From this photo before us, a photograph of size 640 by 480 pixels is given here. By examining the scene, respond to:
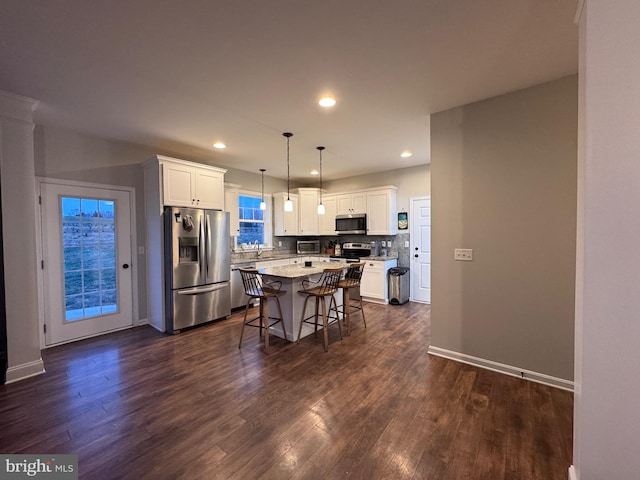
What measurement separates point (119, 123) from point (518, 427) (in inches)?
188

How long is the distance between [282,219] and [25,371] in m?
4.46

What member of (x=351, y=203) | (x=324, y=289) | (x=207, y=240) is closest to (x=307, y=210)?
(x=351, y=203)

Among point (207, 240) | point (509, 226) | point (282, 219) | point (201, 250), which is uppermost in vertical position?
point (282, 219)

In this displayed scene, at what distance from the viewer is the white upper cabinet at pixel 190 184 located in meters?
3.86

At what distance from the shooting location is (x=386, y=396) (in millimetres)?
2324

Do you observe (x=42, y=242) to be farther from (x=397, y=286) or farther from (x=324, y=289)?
(x=397, y=286)

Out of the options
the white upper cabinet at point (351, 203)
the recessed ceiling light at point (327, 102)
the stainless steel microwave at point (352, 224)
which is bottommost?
the stainless steel microwave at point (352, 224)

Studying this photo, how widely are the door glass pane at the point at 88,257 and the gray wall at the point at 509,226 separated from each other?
14.0 feet

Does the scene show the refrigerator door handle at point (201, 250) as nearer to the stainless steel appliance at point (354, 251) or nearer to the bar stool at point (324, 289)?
the bar stool at point (324, 289)

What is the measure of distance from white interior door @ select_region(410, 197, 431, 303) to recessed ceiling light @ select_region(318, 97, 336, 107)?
3.21 metres

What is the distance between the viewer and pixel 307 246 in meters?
6.67

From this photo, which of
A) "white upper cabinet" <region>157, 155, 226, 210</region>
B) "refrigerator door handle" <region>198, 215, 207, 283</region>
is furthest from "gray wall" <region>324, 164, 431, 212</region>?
"refrigerator door handle" <region>198, 215, 207, 283</region>

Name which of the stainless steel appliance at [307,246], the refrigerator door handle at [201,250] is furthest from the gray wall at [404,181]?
the refrigerator door handle at [201,250]

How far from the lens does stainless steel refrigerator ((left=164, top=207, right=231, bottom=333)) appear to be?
3.83 m
